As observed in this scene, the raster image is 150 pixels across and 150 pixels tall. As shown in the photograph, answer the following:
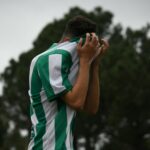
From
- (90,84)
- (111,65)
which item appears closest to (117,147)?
(111,65)

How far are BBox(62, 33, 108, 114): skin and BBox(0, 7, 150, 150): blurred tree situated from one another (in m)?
38.6

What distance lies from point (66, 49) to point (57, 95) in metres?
0.32

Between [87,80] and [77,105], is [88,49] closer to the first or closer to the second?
[87,80]

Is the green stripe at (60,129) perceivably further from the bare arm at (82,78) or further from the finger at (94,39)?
the finger at (94,39)

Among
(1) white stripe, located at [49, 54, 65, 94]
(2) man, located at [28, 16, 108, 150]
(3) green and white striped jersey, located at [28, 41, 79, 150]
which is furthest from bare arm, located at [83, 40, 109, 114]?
(1) white stripe, located at [49, 54, 65, 94]

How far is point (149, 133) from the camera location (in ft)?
158

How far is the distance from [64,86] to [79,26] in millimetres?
419

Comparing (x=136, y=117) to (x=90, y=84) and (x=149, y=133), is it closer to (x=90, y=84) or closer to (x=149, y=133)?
(x=149, y=133)

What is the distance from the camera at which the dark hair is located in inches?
205

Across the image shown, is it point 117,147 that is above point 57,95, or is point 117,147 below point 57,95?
below

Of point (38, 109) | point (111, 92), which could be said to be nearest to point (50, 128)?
point (38, 109)

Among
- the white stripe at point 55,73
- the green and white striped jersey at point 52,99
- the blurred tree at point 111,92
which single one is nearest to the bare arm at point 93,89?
the green and white striped jersey at point 52,99

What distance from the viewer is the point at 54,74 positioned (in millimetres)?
5129

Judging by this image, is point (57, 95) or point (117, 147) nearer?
point (57, 95)
